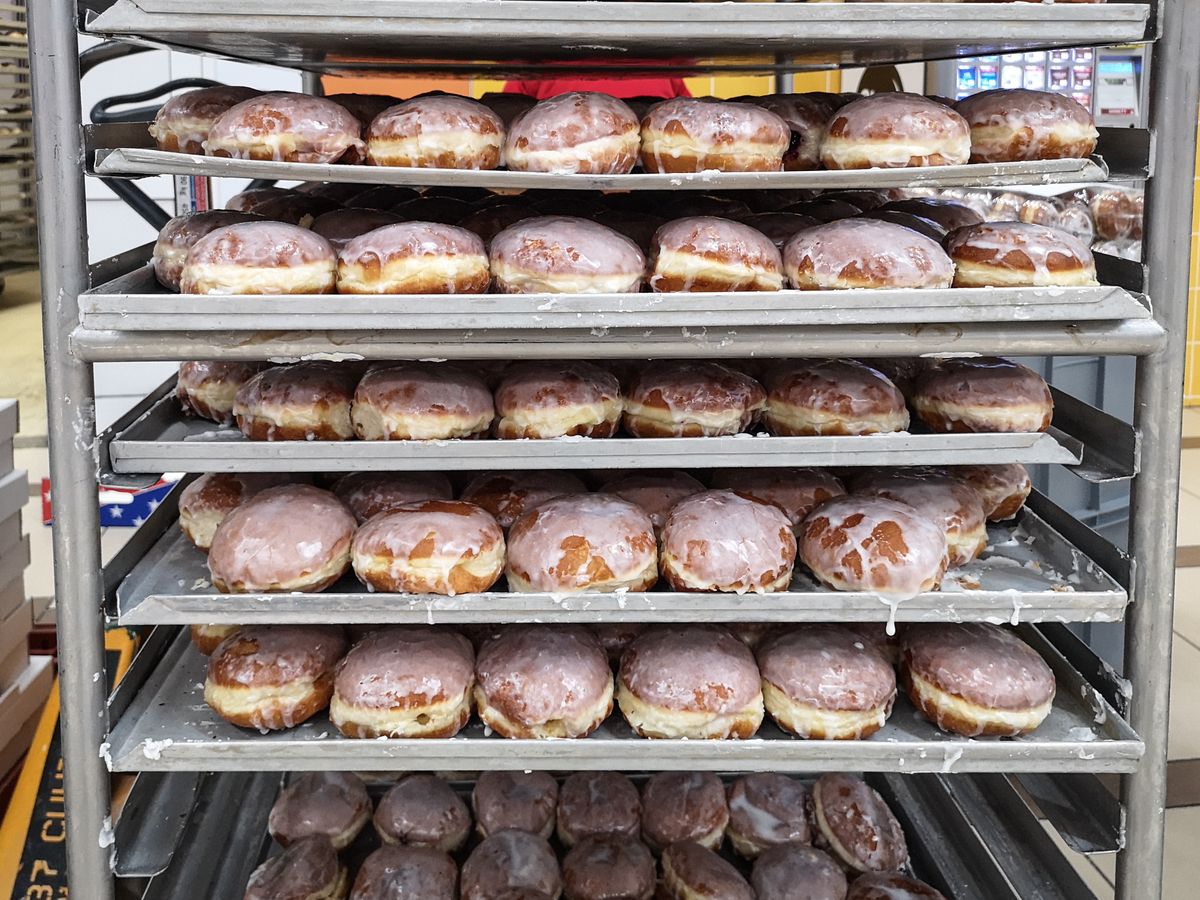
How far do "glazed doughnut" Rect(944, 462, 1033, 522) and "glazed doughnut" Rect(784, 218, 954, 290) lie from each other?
0.37 meters

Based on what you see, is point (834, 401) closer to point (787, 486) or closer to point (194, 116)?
point (787, 486)

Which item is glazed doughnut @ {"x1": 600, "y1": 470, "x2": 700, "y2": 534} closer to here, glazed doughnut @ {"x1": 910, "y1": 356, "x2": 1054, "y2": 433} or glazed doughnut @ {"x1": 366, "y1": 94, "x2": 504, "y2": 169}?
glazed doughnut @ {"x1": 910, "y1": 356, "x2": 1054, "y2": 433}

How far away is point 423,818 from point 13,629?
101 cm

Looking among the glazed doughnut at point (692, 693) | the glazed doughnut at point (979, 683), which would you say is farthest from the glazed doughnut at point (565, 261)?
the glazed doughnut at point (979, 683)

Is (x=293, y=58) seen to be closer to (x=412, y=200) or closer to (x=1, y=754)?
(x=412, y=200)

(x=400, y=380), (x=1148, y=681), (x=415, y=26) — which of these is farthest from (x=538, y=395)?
(x=1148, y=681)

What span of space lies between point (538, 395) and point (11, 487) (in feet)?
4.18

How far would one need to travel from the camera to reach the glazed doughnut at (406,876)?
1.45m

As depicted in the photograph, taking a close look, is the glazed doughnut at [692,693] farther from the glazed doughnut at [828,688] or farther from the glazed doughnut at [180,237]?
the glazed doughnut at [180,237]

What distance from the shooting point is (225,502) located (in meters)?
1.46

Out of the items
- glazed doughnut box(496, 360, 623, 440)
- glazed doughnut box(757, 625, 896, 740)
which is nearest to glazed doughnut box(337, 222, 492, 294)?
glazed doughnut box(496, 360, 623, 440)

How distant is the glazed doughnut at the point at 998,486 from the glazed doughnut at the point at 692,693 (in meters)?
0.41

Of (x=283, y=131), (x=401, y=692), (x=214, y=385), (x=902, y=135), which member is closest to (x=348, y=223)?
(x=283, y=131)

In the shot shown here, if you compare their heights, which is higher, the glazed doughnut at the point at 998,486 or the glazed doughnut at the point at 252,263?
the glazed doughnut at the point at 252,263
